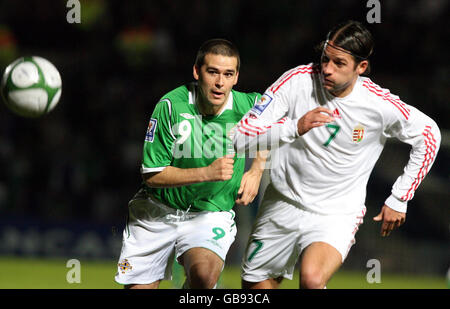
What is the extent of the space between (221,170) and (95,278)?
555 centimetres

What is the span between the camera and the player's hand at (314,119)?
4.52 meters

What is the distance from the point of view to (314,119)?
14.9 ft

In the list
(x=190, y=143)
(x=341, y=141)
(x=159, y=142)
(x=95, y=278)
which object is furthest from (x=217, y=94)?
(x=95, y=278)

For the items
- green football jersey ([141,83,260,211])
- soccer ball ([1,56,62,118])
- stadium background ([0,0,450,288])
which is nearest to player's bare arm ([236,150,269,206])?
green football jersey ([141,83,260,211])

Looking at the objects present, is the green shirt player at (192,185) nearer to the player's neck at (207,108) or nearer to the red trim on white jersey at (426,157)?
the player's neck at (207,108)

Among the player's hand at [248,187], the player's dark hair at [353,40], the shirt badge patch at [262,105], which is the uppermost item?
the player's dark hair at [353,40]

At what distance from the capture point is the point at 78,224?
11.2 m

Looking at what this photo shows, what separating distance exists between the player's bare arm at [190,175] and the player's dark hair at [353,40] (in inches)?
41.1

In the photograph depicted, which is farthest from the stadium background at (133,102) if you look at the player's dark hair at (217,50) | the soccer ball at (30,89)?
the player's dark hair at (217,50)

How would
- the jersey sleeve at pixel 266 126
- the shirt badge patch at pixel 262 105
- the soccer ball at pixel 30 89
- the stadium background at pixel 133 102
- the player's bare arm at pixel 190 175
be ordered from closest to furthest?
the player's bare arm at pixel 190 175 < the jersey sleeve at pixel 266 126 < the shirt badge patch at pixel 262 105 < the soccer ball at pixel 30 89 < the stadium background at pixel 133 102

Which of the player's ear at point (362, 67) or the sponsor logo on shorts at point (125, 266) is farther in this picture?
the sponsor logo on shorts at point (125, 266)

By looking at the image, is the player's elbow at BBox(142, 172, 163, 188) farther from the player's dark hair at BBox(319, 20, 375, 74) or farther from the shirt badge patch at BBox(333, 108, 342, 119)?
the player's dark hair at BBox(319, 20, 375, 74)

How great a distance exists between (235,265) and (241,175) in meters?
5.62

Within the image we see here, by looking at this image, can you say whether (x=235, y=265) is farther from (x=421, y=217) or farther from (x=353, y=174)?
(x=353, y=174)
